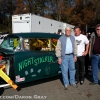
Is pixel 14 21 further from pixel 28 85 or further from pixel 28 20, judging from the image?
pixel 28 85

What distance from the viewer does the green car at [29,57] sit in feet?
13.6

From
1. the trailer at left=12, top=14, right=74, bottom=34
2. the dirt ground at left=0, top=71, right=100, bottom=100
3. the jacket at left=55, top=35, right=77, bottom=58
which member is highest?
the trailer at left=12, top=14, right=74, bottom=34

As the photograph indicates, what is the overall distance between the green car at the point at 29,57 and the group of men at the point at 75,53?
426mm

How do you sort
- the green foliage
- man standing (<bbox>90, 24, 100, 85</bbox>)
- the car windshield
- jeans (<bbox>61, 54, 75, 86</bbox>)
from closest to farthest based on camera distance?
the car windshield, jeans (<bbox>61, 54, 75, 86</bbox>), man standing (<bbox>90, 24, 100, 85</bbox>), the green foliage

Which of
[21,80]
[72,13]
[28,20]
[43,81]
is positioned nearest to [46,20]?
[28,20]

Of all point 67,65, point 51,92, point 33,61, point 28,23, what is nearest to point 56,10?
point 28,23

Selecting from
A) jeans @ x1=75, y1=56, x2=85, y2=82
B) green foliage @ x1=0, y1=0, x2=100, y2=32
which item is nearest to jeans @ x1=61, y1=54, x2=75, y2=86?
jeans @ x1=75, y1=56, x2=85, y2=82

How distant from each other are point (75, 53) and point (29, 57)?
1.28 meters

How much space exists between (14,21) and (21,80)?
33.8ft

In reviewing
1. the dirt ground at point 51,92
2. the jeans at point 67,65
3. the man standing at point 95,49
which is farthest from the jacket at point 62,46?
the dirt ground at point 51,92

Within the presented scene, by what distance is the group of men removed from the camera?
14.7 feet

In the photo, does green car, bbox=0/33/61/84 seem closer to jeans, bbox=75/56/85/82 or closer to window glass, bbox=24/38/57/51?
window glass, bbox=24/38/57/51

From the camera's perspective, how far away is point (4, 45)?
4.97 m

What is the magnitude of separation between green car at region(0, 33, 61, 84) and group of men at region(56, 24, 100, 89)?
16.8 inches
